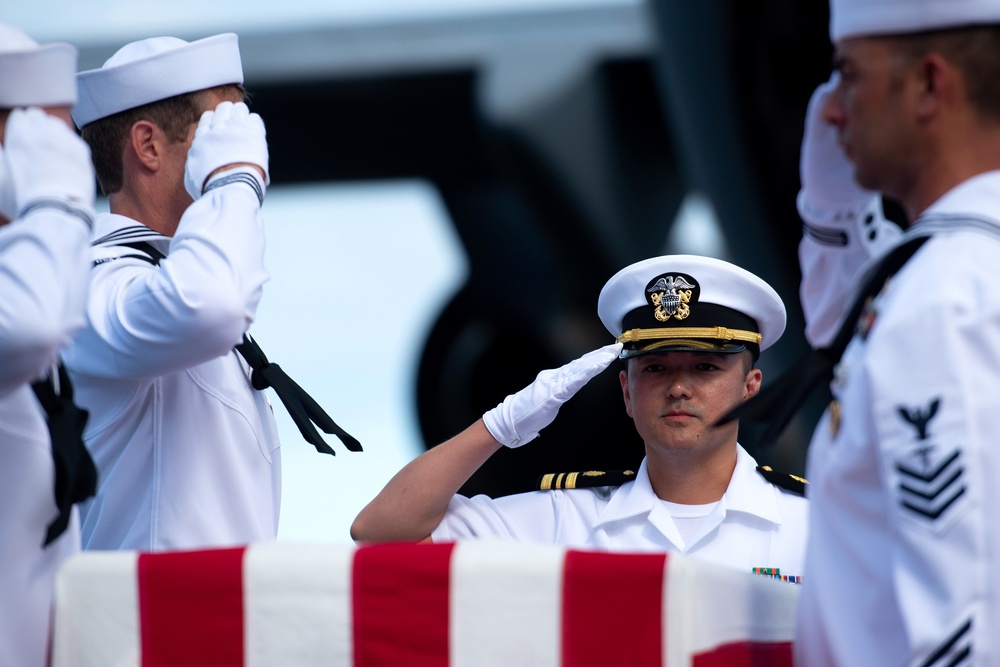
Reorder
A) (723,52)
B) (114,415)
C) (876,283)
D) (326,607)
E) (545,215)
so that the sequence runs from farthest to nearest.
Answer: (545,215), (723,52), (114,415), (326,607), (876,283)

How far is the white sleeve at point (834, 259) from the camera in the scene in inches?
87.6

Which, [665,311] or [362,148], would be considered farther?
[362,148]

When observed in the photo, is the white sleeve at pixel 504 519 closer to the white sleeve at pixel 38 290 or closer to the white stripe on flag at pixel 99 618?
the white stripe on flag at pixel 99 618

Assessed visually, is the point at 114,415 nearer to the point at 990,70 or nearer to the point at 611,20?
the point at 990,70

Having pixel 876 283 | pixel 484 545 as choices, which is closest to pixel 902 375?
pixel 876 283

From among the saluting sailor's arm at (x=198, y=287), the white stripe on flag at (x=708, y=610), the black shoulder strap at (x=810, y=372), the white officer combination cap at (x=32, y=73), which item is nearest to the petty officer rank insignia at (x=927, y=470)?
the black shoulder strap at (x=810, y=372)

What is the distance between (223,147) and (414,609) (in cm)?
98

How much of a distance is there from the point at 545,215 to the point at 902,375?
716cm

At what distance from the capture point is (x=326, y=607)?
77.0 inches

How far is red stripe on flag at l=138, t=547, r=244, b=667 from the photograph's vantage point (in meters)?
1.97

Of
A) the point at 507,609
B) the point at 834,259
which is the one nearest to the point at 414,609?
the point at 507,609

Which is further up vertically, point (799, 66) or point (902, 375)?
point (799, 66)

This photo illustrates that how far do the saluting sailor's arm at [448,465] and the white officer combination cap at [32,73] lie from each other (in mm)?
1084

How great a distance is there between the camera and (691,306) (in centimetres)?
295
